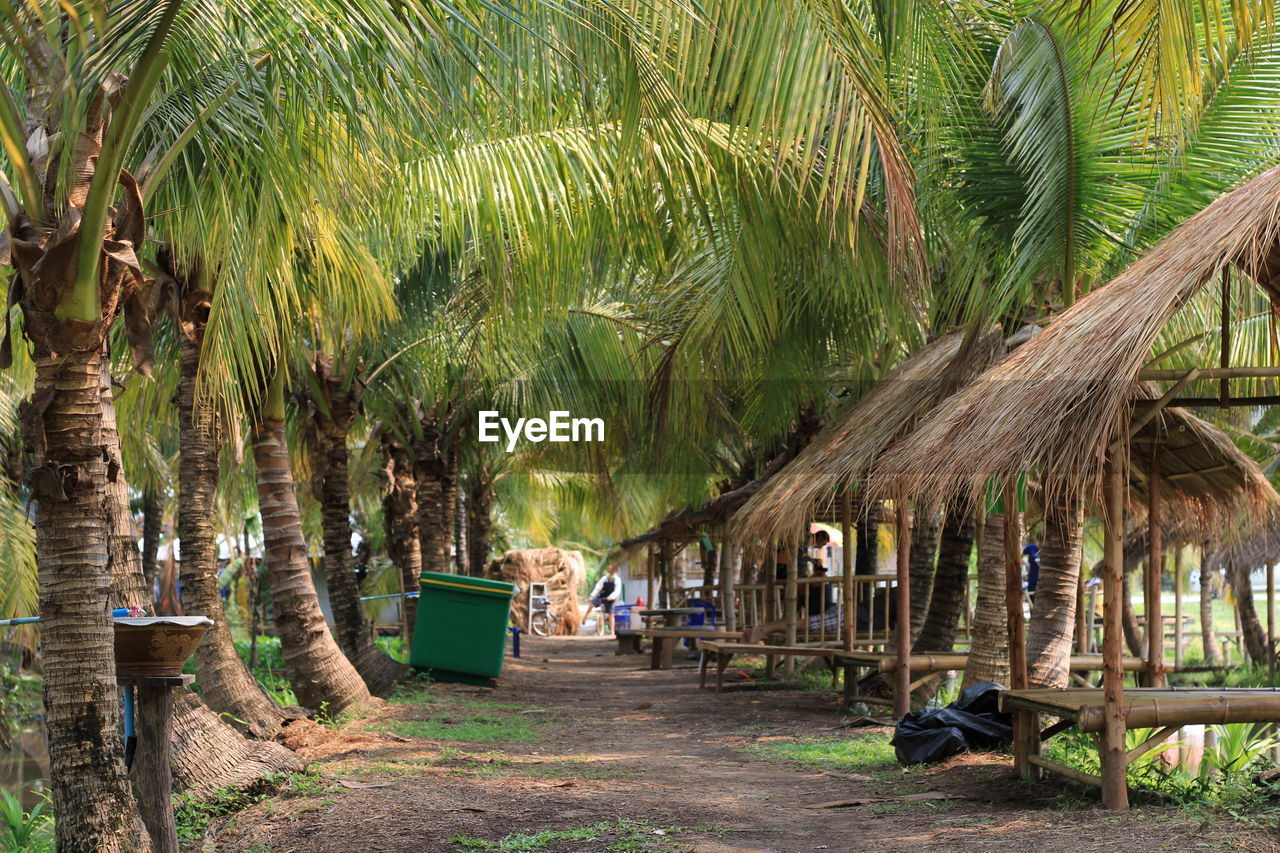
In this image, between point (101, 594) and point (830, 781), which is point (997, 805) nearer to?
point (830, 781)

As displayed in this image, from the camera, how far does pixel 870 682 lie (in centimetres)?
1309

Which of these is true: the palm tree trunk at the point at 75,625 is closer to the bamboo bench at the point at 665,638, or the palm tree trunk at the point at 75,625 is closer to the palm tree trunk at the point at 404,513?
the palm tree trunk at the point at 404,513

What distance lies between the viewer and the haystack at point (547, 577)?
33.6m

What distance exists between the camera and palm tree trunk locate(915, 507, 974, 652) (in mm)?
12828

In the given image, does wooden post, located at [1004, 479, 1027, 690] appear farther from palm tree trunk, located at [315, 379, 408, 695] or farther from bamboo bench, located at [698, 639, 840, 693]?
palm tree trunk, located at [315, 379, 408, 695]

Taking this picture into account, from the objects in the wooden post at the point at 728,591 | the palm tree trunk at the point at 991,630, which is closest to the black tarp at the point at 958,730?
the palm tree trunk at the point at 991,630

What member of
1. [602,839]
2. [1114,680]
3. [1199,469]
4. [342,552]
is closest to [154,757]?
[602,839]

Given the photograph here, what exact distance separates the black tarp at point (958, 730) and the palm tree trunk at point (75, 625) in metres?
5.54

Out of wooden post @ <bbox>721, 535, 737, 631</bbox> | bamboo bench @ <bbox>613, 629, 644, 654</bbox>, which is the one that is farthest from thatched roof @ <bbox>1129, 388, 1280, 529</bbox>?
bamboo bench @ <bbox>613, 629, 644, 654</bbox>

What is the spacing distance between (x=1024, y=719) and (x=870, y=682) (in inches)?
224

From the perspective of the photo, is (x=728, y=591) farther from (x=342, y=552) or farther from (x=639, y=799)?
(x=639, y=799)

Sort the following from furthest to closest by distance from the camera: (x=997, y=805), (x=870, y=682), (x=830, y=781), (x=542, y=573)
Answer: (x=542, y=573) → (x=870, y=682) → (x=830, y=781) → (x=997, y=805)

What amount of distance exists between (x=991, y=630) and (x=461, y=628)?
598 centimetres

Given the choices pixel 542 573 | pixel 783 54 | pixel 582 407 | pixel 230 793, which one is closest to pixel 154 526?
pixel 582 407
